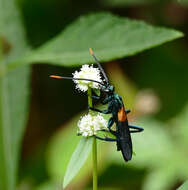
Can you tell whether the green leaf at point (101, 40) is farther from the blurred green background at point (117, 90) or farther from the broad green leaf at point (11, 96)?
the blurred green background at point (117, 90)

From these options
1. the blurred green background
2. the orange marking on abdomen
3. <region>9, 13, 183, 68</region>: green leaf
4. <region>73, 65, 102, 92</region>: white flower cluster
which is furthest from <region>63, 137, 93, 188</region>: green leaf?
the blurred green background

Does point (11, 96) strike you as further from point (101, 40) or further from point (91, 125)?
point (91, 125)

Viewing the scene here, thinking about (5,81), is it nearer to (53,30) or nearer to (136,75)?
(53,30)

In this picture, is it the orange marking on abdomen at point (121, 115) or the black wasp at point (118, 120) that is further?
the orange marking on abdomen at point (121, 115)

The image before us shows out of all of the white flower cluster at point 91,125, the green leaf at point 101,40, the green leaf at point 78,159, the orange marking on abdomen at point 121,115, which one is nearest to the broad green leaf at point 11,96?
the green leaf at point 101,40

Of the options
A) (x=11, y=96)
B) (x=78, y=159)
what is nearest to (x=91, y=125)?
(x=78, y=159)

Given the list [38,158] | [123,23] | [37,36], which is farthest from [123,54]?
[37,36]

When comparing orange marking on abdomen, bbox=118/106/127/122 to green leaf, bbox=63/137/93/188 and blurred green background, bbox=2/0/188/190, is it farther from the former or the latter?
blurred green background, bbox=2/0/188/190
